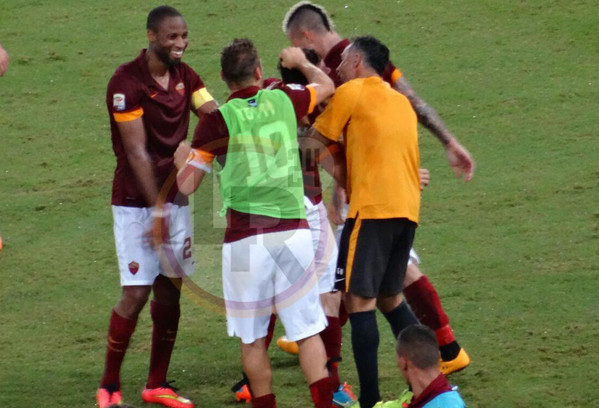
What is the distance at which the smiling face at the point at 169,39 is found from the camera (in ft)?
20.0

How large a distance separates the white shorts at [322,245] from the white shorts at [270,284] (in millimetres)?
728

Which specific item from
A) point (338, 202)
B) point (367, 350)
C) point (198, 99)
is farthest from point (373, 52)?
point (367, 350)

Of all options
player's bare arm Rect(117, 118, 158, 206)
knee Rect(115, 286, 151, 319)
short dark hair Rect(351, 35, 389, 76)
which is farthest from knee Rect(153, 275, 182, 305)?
short dark hair Rect(351, 35, 389, 76)

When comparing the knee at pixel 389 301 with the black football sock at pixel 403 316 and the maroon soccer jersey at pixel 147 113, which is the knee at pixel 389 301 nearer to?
the black football sock at pixel 403 316

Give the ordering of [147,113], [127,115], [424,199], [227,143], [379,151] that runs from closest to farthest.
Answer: [227,143], [379,151], [127,115], [147,113], [424,199]

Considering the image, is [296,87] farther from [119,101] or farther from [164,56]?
[119,101]

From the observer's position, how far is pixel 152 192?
240 inches

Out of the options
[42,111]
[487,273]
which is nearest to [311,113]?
[487,273]

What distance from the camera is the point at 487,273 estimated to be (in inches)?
303

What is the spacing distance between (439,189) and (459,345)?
2780mm

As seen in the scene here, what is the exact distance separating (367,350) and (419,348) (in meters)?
0.76

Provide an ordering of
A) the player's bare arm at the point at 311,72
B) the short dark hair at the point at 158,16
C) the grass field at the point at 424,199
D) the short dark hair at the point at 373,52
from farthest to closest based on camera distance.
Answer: the grass field at the point at 424,199
the short dark hair at the point at 158,16
the short dark hair at the point at 373,52
the player's bare arm at the point at 311,72

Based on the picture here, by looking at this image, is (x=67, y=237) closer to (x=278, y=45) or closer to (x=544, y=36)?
(x=278, y=45)

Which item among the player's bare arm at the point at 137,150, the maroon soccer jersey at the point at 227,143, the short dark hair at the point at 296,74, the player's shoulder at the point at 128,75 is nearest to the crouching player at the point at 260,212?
the maroon soccer jersey at the point at 227,143
